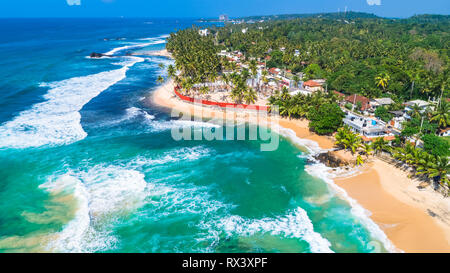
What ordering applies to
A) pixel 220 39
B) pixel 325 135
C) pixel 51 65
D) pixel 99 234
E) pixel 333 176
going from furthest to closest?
1. pixel 220 39
2. pixel 51 65
3. pixel 325 135
4. pixel 333 176
5. pixel 99 234

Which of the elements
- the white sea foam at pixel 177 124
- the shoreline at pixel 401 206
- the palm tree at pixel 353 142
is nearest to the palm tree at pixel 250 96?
the white sea foam at pixel 177 124

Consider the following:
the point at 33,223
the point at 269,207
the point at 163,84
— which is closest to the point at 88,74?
the point at 163,84

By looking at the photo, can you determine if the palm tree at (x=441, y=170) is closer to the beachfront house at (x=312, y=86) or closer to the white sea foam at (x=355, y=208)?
the white sea foam at (x=355, y=208)

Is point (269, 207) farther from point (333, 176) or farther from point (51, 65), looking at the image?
point (51, 65)

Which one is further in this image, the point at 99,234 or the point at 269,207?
the point at 269,207

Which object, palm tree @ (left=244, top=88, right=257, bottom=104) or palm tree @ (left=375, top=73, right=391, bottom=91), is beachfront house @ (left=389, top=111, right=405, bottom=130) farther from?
palm tree @ (left=244, top=88, right=257, bottom=104)

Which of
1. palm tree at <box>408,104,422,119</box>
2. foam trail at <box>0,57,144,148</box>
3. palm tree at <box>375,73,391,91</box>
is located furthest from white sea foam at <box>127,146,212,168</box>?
palm tree at <box>375,73,391,91</box>
